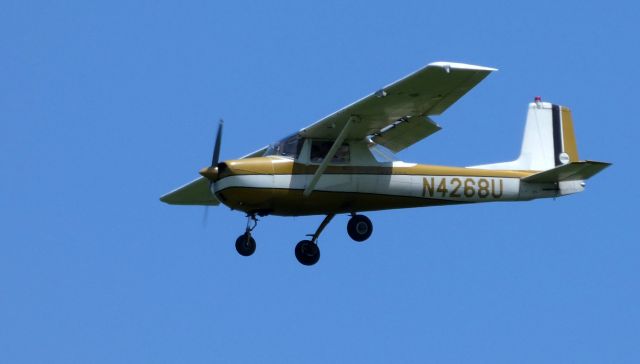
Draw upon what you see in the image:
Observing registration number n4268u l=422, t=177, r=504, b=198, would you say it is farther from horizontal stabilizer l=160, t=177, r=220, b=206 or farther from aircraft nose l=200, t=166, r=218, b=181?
horizontal stabilizer l=160, t=177, r=220, b=206

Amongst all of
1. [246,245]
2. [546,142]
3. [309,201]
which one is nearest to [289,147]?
[309,201]

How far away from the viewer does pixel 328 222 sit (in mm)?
23656

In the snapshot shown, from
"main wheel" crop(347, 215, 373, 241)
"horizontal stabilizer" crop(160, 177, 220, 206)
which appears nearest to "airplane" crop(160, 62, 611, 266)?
"main wheel" crop(347, 215, 373, 241)

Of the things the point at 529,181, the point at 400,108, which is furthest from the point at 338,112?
the point at 529,181

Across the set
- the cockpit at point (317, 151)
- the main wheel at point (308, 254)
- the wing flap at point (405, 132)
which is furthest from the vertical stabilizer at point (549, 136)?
the main wheel at point (308, 254)

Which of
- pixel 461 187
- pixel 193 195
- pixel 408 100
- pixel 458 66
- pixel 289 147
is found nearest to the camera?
pixel 458 66

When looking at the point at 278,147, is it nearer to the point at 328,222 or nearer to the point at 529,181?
the point at 328,222

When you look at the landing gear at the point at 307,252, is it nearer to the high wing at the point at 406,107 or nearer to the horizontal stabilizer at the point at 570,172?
the high wing at the point at 406,107

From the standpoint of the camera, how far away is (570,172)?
23.6m

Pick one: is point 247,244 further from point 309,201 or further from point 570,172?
point 570,172

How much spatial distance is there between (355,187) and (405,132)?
1.77m

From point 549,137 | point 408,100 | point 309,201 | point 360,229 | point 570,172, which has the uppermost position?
point 408,100

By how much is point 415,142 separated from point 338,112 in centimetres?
Result: 271

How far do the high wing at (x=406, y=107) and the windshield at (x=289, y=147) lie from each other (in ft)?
0.62
